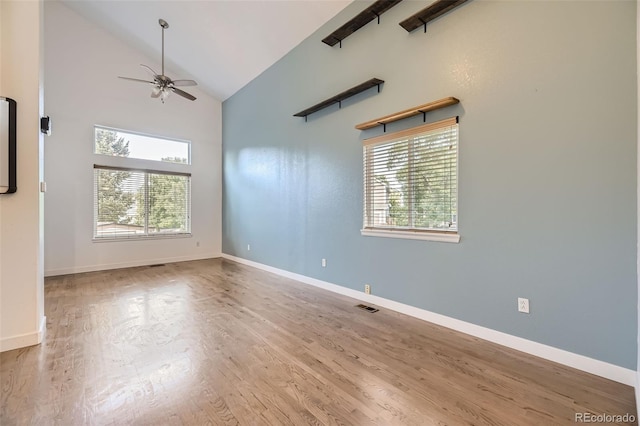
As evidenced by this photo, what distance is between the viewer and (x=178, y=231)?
6.68 m

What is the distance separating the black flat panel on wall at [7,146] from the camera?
7.55 ft

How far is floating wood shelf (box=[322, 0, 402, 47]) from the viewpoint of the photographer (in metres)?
3.31

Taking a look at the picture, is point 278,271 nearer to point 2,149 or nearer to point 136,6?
point 2,149

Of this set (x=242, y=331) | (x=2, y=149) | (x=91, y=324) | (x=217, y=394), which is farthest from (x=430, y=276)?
(x=2, y=149)

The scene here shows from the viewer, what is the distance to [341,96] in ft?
12.6

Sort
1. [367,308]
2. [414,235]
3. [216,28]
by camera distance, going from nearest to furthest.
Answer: [414,235]
[367,308]
[216,28]

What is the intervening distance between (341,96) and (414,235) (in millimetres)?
2086

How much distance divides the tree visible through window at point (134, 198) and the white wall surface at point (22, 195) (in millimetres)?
3544

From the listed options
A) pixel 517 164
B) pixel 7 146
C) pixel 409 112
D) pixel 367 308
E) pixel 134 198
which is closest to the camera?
pixel 7 146

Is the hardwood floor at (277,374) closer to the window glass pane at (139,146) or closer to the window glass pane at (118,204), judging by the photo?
the window glass pane at (118,204)

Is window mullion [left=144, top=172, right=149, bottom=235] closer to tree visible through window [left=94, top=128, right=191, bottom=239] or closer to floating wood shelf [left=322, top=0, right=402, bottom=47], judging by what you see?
tree visible through window [left=94, top=128, right=191, bottom=239]

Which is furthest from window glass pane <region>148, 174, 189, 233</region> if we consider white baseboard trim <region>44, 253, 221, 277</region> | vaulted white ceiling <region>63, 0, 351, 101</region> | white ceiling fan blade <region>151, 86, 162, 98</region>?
white ceiling fan blade <region>151, 86, 162, 98</region>

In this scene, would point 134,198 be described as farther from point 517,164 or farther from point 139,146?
point 517,164

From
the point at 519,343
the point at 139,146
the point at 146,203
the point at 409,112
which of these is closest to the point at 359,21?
the point at 409,112
